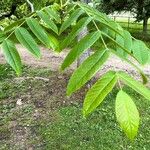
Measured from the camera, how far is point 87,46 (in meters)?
1.59

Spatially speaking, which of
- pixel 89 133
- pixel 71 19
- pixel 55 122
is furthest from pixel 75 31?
pixel 55 122

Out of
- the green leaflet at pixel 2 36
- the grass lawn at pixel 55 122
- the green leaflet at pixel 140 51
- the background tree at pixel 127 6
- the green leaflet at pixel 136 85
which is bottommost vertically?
the background tree at pixel 127 6

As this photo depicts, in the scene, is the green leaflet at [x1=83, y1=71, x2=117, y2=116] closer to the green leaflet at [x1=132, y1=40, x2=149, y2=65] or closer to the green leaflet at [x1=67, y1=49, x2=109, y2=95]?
the green leaflet at [x1=67, y1=49, x2=109, y2=95]

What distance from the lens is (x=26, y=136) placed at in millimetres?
9164

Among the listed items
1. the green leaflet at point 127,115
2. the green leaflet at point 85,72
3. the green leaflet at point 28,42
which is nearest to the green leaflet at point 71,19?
the green leaflet at point 28,42

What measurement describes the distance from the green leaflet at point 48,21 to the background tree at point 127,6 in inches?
811

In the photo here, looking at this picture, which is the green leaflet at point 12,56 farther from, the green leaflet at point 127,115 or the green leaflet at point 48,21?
the green leaflet at point 127,115

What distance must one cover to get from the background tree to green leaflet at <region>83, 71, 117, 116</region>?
69.8 ft

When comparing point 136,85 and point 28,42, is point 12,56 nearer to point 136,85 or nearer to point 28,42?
point 28,42

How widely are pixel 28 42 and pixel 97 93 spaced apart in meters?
0.59

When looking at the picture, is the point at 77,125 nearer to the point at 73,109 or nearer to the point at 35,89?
the point at 73,109

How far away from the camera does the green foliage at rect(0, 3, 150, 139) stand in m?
1.30

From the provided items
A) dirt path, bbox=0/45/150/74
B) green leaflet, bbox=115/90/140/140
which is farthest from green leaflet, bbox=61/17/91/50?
dirt path, bbox=0/45/150/74

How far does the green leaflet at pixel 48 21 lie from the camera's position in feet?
6.46
